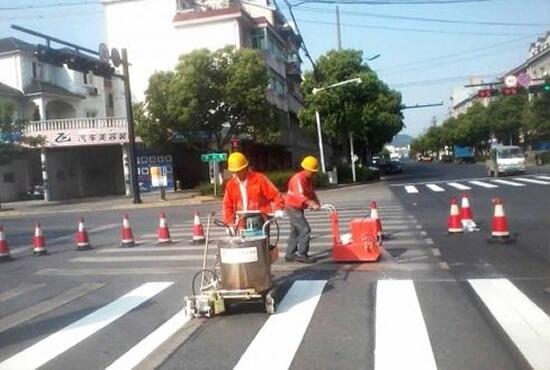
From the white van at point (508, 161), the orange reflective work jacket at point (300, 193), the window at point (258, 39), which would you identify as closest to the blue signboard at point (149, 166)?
the window at point (258, 39)

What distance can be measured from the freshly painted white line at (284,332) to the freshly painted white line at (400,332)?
2.38 feet

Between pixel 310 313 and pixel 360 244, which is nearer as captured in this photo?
pixel 310 313

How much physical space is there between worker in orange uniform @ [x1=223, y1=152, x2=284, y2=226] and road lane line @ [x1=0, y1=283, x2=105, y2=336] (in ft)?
8.04

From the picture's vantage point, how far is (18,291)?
9531mm

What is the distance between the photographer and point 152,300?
8227 millimetres

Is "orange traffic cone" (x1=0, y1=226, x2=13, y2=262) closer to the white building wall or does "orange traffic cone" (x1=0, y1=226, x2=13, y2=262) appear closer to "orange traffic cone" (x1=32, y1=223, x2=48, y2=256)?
"orange traffic cone" (x1=32, y1=223, x2=48, y2=256)

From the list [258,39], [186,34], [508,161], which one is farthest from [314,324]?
[258,39]

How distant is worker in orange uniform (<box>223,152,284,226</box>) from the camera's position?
315 inches

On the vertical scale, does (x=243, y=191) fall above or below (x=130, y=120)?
below

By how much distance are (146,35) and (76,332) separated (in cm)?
4277

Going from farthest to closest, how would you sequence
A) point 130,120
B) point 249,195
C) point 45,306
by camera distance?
point 130,120
point 45,306
point 249,195

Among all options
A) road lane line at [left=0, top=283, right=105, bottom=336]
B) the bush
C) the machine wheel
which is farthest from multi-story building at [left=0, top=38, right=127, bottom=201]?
the machine wheel

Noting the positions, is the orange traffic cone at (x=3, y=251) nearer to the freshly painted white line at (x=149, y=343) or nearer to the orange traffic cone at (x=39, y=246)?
the orange traffic cone at (x=39, y=246)

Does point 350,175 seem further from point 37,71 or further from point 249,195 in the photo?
point 249,195
